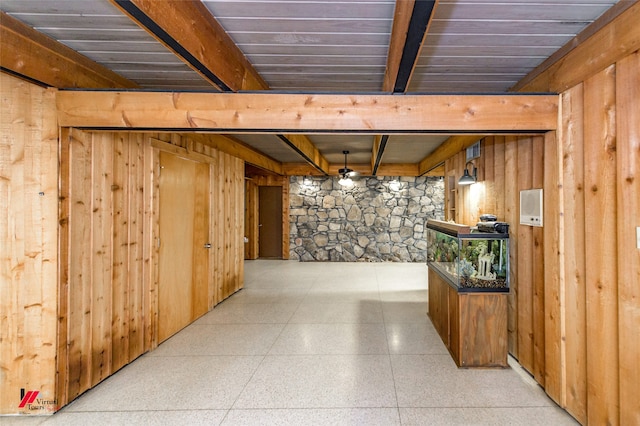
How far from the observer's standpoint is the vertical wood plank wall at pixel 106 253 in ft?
6.53

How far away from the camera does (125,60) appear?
2021 mm

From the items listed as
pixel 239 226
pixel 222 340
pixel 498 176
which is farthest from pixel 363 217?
pixel 222 340

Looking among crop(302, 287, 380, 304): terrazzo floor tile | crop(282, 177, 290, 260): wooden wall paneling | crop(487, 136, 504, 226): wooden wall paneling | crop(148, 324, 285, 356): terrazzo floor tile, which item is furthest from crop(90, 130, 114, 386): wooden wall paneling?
crop(282, 177, 290, 260): wooden wall paneling

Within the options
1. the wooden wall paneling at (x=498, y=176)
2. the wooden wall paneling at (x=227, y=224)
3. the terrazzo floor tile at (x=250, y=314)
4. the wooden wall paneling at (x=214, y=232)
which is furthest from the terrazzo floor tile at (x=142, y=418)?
the wooden wall paneling at (x=498, y=176)

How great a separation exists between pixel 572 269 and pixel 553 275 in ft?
0.54

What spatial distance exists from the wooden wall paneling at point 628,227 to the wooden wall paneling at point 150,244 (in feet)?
11.7

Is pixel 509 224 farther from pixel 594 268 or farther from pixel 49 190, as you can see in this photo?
pixel 49 190

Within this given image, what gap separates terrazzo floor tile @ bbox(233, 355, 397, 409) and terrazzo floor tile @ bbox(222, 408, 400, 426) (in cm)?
5

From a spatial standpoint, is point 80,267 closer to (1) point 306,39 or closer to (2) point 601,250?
(1) point 306,39

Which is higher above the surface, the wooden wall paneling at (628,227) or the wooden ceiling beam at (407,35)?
the wooden ceiling beam at (407,35)

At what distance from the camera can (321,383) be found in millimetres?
2217

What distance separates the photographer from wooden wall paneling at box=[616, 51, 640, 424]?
144 cm

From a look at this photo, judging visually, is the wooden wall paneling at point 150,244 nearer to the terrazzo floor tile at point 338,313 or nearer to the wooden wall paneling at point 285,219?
the terrazzo floor tile at point 338,313

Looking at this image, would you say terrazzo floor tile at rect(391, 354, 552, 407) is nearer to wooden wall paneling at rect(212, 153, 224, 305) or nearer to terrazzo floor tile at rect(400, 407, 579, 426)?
terrazzo floor tile at rect(400, 407, 579, 426)
